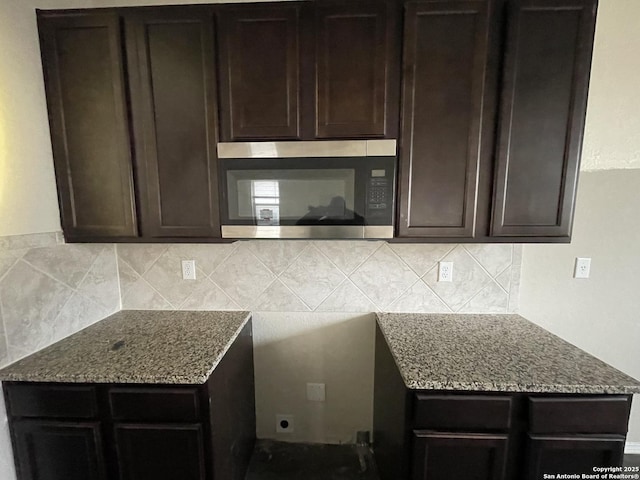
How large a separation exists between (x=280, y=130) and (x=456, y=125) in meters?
0.81

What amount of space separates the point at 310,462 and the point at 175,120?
6.82 ft

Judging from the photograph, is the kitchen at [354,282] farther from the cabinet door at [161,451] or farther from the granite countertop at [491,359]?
the cabinet door at [161,451]

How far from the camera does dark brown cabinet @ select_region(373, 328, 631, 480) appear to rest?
1066 millimetres

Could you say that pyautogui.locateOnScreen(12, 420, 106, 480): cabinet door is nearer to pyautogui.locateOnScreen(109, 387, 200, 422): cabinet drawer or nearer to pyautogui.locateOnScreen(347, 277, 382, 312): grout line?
pyautogui.locateOnScreen(109, 387, 200, 422): cabinet drawer

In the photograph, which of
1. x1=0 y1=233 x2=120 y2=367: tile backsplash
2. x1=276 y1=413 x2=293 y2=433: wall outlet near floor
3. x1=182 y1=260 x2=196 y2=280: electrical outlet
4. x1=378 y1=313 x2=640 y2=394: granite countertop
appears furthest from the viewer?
x1=276 y1=413 x2=293 y2=433: wall outlet near floor

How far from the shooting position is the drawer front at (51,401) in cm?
113

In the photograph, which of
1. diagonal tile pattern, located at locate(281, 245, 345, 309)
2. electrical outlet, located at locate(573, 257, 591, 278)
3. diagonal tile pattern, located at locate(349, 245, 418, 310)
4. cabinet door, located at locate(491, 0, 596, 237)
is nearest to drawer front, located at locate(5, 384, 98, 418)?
diagonal tile pattern, located at locate(281, 245, 345, 309)

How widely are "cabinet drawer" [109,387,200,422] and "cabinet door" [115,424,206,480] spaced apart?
0.13 ft

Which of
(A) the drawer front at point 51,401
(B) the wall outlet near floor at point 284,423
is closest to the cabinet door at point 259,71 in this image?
(A) the drawer front at point 51,401

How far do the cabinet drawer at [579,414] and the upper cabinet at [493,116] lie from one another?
2.23ft

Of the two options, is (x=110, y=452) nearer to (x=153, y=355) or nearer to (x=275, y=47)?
(x=153, y=355)

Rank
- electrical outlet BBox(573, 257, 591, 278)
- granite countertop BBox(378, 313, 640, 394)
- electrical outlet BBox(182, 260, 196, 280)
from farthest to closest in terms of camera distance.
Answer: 1. electrical outlet BBox(182, 260, 196, 280)
2. electrical outlet BBox(573, 257, 591, 278)
3. granite countertop BBox(378, 313, 640, 394)

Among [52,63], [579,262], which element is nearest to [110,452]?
[52,63]

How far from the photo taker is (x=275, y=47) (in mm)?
1282
